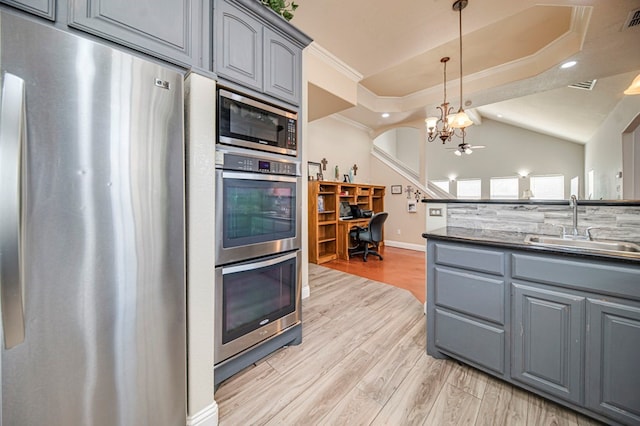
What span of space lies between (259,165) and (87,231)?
93 cm

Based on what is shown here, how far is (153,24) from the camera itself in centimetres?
124

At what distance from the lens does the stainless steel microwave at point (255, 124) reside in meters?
1.45

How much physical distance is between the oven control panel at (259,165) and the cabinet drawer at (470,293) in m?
1.32

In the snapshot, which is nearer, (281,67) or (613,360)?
(613,360)

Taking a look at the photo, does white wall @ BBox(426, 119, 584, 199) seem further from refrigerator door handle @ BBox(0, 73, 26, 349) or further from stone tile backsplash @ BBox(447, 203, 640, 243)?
refrigerator door handle @ BBox(0, 73, 26, 349)

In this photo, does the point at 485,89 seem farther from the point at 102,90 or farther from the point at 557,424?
the point at 102,90

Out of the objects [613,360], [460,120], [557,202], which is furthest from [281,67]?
[460,120]

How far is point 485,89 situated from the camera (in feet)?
13.9

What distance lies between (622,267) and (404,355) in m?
1.38

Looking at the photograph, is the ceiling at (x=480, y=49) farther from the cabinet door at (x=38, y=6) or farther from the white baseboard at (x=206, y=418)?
the white baseboard at (x=206, y=418)

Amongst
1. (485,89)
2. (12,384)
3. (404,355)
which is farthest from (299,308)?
(485,89)

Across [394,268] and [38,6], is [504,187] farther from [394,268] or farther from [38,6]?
[38,6]

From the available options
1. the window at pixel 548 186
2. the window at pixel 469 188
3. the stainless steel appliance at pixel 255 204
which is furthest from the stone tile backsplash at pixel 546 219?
the window at pixel 469 188

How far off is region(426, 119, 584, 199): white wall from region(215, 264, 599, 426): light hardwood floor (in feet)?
28.9
